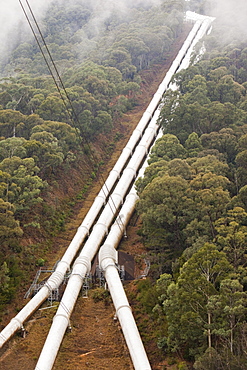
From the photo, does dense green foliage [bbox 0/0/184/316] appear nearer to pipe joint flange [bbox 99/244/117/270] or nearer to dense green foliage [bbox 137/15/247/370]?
pipe joint flange [bbox 99/244/117/270]

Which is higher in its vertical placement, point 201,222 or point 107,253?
point 201,222

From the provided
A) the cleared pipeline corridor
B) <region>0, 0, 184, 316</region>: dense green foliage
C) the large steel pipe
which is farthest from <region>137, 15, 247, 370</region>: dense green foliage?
<region>0, 0, 184, 316</region>: dense green foliage

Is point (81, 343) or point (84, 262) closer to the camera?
point (81, 343)

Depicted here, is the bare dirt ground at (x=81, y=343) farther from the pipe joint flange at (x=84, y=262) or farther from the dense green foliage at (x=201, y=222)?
the dense green foliage at (x=201, y=222)

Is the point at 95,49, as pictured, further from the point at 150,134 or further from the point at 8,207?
the point at 8,207

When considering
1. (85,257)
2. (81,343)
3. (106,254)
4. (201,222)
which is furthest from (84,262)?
(201,222)

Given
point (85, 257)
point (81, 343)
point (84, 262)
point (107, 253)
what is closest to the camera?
point (81, 343)

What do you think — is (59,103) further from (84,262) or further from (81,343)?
(81,343)

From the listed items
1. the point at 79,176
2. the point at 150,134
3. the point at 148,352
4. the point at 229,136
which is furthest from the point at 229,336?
the point at 150,134

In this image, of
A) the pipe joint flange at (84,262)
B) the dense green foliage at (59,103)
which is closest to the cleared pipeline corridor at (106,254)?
the pipe joint flange at (84,262)
